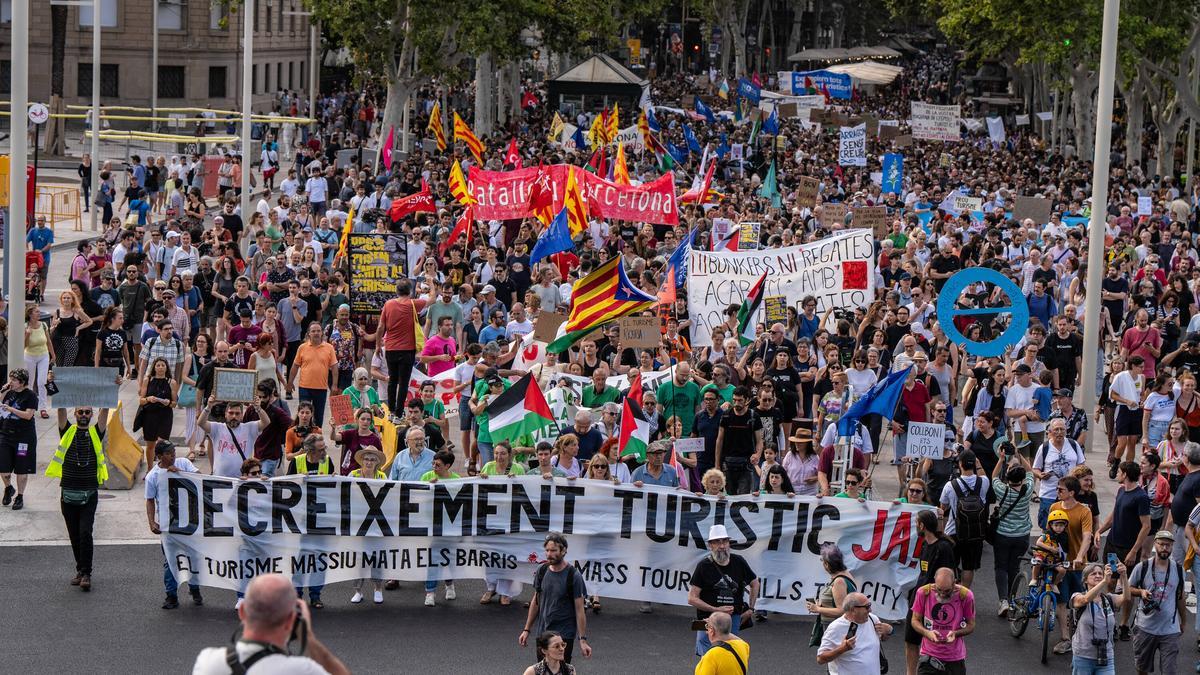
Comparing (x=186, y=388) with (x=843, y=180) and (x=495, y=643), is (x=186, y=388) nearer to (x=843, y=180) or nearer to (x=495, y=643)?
(x=495, y=643)

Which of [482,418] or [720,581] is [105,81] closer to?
[482,418]

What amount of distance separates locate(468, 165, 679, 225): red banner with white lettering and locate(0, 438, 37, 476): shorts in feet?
36.0

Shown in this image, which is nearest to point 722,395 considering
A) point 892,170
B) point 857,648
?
point 857,648

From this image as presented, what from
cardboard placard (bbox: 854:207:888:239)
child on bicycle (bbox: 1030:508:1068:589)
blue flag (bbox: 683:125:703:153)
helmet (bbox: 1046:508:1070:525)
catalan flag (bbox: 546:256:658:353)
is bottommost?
child on bicycle (bbox: 1030:508:1068:589)

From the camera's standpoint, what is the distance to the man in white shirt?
32.9ft

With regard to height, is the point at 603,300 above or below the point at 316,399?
above

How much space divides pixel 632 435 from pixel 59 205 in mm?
28181

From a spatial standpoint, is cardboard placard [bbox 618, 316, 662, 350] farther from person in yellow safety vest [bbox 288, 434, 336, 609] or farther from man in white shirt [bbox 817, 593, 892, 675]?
man in white shirt [bbox 817, 593, 892, 675]

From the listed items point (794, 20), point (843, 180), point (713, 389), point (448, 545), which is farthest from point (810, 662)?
point (794, 20)

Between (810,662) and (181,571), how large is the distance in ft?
14.5

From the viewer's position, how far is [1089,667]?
11234 millimetres

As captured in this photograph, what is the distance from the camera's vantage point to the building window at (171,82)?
208 ft

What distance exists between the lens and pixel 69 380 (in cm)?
1517

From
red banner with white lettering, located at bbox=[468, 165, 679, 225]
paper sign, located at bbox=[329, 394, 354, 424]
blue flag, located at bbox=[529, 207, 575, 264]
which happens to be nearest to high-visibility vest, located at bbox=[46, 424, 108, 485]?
paper sign, located at bbox=[329, 394, 354, 424]
